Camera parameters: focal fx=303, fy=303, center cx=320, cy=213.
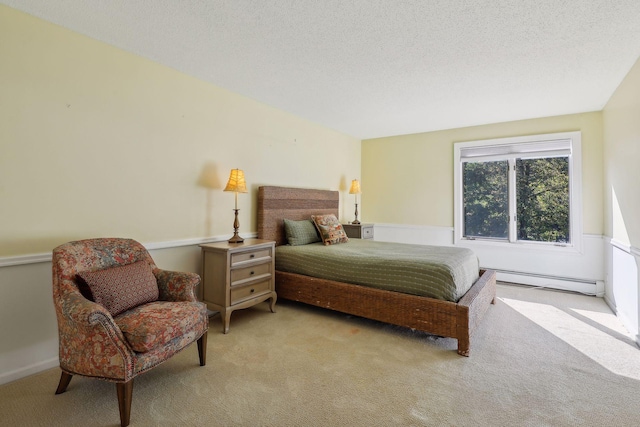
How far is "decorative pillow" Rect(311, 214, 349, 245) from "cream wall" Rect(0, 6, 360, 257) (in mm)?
935

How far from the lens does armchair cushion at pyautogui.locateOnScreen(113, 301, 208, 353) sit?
162 centimetres

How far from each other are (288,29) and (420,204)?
12.3 feet

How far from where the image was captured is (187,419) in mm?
1627

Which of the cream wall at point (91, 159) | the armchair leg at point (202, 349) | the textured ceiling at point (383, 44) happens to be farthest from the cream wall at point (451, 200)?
the armchair leg at point (202, 349)

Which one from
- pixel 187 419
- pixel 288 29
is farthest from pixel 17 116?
pixel 187 419

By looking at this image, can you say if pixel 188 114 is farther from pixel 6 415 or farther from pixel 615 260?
pixel 615 260

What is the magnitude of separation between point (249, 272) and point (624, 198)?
Result: 12.4 ft

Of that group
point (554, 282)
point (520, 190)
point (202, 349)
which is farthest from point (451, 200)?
point (202, 349)

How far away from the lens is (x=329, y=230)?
3963 millimetres

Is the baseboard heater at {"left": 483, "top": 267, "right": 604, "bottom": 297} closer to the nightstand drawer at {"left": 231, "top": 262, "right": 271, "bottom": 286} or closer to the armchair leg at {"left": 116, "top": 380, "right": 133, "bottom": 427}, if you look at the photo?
the nightstand drawer at {"left": 231, "top": 262, "right": 271, "bottom": 286}

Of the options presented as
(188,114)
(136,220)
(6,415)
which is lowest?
(6,415)

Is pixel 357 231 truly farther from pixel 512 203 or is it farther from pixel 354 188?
pixel 512 203

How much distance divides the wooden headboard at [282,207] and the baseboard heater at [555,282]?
9.42 ft

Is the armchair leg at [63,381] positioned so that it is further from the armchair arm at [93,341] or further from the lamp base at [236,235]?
the lamp base at [236,235]
